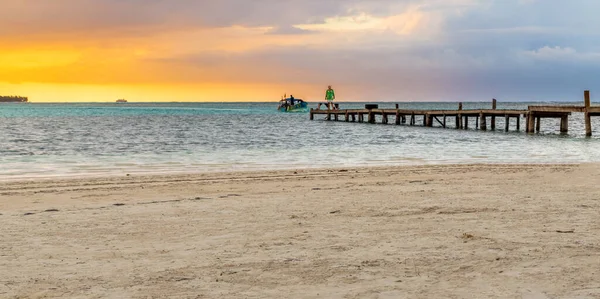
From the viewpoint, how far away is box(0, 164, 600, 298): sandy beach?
573 centimetres

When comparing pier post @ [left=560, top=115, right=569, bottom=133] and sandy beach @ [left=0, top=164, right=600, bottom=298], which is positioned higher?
pier post @ [left=560, top=115, right=569, bottom=133]

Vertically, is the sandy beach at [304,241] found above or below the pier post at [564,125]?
below

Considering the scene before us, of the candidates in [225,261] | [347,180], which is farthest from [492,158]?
[225,261]

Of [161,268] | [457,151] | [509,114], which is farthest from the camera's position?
[509,114]

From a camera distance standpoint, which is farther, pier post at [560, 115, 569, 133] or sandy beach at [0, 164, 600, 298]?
pier post at [560, 115, 569, 133]

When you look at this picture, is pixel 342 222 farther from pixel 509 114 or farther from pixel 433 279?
pixel 509 114

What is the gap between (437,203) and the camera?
10.4 m

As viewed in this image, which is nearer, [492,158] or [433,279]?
[433,279]

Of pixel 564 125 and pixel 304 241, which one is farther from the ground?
pixel 564 125

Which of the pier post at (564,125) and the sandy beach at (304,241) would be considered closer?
the sandy beach at (304,241)

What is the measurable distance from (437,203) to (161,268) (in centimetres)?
527

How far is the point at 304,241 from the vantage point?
7.52 metres

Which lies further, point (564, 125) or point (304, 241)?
point (564, 125)

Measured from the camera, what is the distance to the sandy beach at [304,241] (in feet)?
18.8
